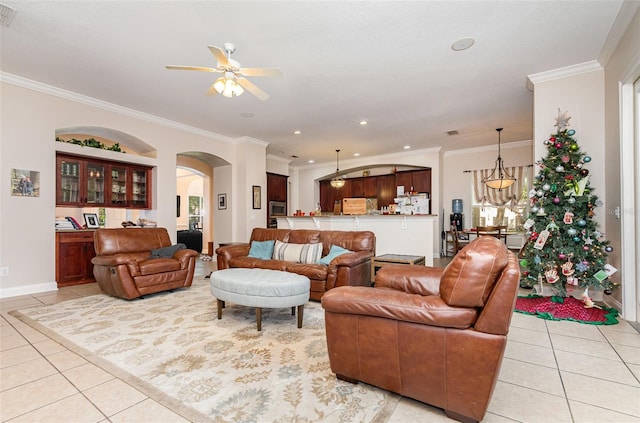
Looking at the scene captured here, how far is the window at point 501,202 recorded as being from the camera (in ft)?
24.2

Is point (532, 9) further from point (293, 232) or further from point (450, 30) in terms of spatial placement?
point (293, 232)

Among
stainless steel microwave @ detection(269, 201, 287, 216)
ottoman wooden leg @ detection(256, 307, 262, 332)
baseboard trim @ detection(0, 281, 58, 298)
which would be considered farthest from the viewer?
stainless steel microwave @ detection(269, 201, 287, 216)

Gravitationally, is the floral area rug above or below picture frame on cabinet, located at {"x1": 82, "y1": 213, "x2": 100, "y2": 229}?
below

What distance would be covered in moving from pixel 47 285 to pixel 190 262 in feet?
7.00

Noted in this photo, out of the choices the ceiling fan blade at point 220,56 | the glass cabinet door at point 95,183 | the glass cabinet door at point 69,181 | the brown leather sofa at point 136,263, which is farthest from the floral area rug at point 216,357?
the ceiling fan blade at point 220,56

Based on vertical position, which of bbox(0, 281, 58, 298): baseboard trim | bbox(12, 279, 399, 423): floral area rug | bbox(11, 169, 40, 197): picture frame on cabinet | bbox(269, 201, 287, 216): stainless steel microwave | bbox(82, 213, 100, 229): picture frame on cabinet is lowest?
bbox(12, 279, 399, 423): floral area rug

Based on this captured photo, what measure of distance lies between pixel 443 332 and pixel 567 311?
280 cm

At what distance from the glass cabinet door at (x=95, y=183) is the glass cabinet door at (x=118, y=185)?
0.15 metres

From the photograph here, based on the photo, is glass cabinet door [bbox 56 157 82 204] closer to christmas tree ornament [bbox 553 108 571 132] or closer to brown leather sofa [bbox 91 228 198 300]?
brown leather sofa [bbox 91 228 198 300]

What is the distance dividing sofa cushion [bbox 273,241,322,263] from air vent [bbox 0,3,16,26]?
3.75 metres

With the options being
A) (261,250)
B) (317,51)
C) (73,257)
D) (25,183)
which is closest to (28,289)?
(73,257)

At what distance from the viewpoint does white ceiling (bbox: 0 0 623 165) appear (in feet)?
8.79

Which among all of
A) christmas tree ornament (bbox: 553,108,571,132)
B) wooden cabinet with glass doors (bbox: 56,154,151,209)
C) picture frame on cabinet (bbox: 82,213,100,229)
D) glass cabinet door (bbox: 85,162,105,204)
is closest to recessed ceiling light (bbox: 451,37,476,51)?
christmas tree ornament (bbox: 553,108,571,132)

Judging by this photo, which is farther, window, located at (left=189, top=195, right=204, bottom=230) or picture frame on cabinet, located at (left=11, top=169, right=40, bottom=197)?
window, located at (left=189, top=195, right=204, bottom=230)
